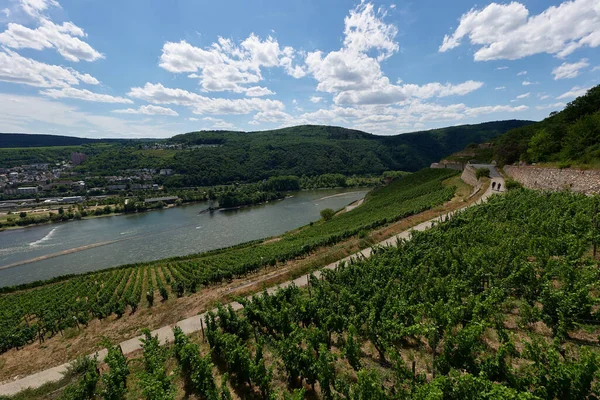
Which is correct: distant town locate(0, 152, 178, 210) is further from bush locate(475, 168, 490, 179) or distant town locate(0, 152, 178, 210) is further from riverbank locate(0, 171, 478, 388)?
bush locate(475, 168, 490, 179)

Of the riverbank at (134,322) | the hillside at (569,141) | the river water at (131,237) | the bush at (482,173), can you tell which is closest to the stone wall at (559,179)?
the hillside at (569,141)

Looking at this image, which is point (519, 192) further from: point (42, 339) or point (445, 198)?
point (42, 339)

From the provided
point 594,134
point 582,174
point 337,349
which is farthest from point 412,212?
point 337,349

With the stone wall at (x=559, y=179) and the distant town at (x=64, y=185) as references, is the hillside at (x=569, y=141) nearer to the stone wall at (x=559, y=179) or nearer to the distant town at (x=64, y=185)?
the stone wall at (x=559, y=179)

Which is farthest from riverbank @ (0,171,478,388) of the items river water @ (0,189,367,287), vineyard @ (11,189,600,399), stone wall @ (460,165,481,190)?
river water @ (0,189,367,287)

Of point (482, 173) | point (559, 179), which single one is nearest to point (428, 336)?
point (559, 179)

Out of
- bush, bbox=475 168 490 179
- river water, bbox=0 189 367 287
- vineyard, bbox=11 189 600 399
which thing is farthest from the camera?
river water, bbox=0 189 367 287

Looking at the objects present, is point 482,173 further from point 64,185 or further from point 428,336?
point 64,185
